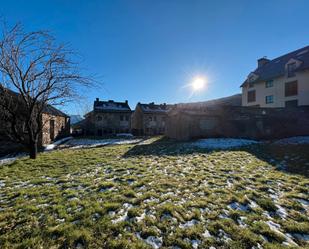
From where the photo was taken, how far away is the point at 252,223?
2865mm

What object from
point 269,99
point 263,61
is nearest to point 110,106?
point 269,99

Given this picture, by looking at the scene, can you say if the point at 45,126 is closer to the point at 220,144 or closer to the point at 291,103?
the point at 220,144

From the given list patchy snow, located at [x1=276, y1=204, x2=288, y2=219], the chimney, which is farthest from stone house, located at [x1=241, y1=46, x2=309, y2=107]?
patchy snow, located at [x1=276, y1=204, x2=288, y2=219]

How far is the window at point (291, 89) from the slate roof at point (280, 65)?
5.19ft

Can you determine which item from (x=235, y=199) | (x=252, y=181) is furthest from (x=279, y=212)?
(x=252, y=181)

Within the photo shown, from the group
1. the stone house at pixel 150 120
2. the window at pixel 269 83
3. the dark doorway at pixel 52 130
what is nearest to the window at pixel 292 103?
the window at pixel 269 83

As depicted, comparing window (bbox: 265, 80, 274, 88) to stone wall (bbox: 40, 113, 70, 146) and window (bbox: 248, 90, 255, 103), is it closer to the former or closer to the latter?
window (bbox: 248, 90, 255, 103)

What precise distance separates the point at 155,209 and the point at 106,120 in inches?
1052

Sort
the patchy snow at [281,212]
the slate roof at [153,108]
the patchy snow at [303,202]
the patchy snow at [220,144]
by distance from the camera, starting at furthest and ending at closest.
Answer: the slate roof at [153,108] < the patchy snow at [220,144] < the patchy snow at [303,202] < the patchy snow at [281,212]

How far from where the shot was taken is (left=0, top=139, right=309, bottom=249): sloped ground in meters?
2.45

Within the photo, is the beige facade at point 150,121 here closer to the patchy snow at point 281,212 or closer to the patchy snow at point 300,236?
the patchy snow at point 281,212

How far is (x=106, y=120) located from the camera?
28.6m

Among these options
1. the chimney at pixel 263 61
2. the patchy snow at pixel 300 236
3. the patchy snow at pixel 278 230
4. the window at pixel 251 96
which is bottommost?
the patchy snow at pixel 300 236

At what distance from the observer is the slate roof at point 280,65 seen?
68.9 ft
